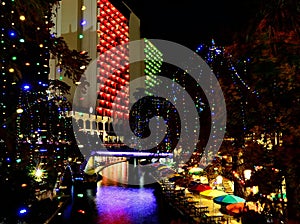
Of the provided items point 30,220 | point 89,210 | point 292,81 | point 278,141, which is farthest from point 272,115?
point 89,210

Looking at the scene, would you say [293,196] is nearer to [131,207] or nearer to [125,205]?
[131,207]

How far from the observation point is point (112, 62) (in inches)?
3595

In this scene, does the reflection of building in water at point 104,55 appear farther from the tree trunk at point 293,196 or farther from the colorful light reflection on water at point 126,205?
the tree trunk at point 293,196

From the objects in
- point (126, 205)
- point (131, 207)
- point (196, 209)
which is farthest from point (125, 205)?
point (196, 209)

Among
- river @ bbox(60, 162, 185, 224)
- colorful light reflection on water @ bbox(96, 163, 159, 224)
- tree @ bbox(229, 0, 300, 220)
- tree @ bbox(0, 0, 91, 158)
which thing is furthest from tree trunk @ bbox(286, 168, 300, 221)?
colorful light reflection on water @ bbox(96, 163, 159, 224)

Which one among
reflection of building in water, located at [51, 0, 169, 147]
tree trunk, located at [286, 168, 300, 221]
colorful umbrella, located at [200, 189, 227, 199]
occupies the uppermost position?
reflection of building in water, located at [51, 0, 169, 147]

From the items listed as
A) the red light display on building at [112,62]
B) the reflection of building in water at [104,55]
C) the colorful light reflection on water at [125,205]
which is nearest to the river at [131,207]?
the colorful light reflection on water at [125,205]

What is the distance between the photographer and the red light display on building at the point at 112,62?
82875mm

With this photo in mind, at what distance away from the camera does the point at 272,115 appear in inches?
247

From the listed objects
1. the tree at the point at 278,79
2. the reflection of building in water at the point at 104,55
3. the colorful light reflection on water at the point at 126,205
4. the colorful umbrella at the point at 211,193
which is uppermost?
the reflection of building in water at the point at 104,55

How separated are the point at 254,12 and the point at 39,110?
6.95m

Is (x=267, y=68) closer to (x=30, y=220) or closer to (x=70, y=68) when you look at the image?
(x=70, y=68)

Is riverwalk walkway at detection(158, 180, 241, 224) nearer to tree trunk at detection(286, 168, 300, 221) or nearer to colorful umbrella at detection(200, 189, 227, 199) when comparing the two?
colorful umbrella at detection(200, 189, 227, 199)

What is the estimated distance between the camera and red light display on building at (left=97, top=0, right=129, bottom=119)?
272 feet
